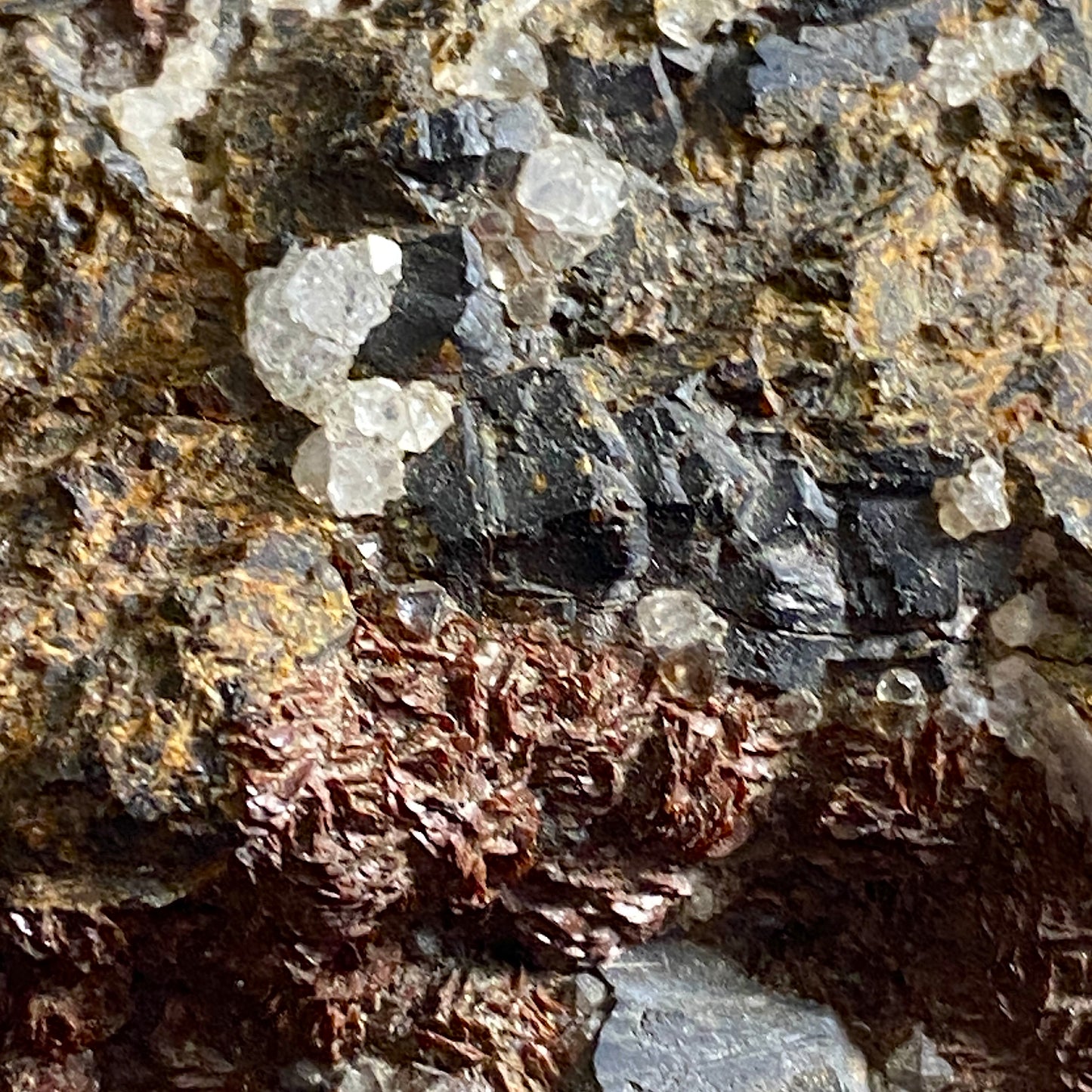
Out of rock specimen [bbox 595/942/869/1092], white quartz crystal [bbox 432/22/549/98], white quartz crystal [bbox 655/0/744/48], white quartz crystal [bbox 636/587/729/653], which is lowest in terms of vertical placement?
rock specimen [bbox 595/942/869/1092]

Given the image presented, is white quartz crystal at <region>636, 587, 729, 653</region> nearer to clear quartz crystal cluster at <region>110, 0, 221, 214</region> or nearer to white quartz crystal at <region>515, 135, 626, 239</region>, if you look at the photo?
white quartz crystal at <region>515, 135, 626, 239</region>

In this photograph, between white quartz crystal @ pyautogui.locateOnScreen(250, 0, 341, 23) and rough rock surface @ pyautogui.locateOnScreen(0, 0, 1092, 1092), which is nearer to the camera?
rough rock surface @ pyautogui.locateOnScreen(0, 0, 1092, 1092)

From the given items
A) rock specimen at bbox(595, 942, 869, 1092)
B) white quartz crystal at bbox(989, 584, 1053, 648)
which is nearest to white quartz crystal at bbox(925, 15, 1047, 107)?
white quartz crystal at bbox(989, 584, 1053, 648)

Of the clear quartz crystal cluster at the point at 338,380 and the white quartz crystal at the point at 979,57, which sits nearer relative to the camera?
the clear quartz crystal cluster at the point at 338,380

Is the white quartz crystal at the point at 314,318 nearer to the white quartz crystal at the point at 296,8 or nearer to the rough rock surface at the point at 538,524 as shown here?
the rough rock surface at the point at 538,524

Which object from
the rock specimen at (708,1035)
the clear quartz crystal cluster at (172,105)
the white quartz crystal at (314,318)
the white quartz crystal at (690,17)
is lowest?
the rock specimen at (708,1035)

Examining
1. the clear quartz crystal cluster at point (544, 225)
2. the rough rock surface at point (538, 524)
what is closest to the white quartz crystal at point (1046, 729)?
the rough rock surface at point (538, 524)
